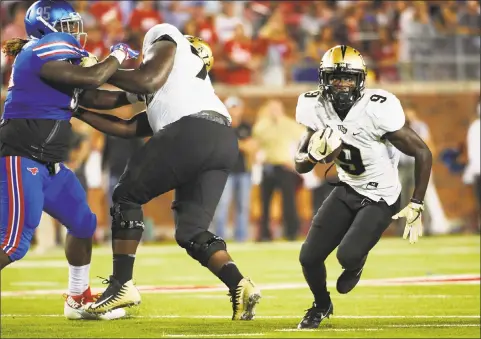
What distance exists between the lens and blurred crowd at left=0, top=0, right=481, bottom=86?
16562mm

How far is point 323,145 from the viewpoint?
6.41 m

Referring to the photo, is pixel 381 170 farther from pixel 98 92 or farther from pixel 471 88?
pixel 471 88

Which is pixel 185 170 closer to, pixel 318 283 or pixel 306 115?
pixel 306 115

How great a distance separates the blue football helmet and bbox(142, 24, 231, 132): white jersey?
0.45 m

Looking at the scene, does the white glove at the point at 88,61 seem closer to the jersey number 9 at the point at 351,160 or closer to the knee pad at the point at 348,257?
the jersey number 9 at the point at 351,160

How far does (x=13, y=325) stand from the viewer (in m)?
6.79

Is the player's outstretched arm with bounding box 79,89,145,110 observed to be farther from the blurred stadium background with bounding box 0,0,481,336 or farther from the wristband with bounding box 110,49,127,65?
the blurred stadium background with bounding box 0,0,481,336

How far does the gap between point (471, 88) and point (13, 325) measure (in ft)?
38.1

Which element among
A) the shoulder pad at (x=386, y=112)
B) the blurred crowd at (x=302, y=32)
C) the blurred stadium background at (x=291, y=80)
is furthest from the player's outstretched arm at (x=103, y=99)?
the blurred crowd at (x=302, y=32)

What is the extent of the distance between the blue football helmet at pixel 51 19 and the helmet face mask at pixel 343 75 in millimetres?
1458

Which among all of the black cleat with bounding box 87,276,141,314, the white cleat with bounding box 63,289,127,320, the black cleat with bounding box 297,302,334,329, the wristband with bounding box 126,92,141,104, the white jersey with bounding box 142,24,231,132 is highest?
the white jersey with bounding box 142,24,231,132

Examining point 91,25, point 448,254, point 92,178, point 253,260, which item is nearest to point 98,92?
point 253,260

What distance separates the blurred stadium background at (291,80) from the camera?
15.1 m

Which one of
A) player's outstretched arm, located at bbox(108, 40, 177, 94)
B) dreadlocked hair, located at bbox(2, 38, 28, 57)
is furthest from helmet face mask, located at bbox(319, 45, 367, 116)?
dreadlocked hair, located at bbox(2, 38, 28, 57)
